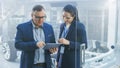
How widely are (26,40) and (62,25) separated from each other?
334mm

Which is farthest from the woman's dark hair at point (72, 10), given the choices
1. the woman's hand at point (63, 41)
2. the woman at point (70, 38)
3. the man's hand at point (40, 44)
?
the man's hand at point (40, 44)

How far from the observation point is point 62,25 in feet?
5.29

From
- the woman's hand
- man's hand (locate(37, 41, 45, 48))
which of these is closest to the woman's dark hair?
the woman's hand

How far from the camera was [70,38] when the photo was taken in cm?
160

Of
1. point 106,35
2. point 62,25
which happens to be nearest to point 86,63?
point 106,35

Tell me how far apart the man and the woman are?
5.7 inches

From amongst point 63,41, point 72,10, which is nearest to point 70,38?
point 63,41

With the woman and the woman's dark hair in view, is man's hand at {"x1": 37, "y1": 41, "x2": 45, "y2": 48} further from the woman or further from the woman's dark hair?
the woman's dark hair

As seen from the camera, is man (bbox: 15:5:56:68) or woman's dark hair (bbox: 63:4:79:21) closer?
man (bbox: 15:5:56:68)

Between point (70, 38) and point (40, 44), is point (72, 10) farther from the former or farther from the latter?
point (40, 44)

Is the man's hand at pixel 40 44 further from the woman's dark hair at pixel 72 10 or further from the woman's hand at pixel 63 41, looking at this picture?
the woman's dark hair at pixel 72 10

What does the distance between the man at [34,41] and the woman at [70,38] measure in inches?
5.7

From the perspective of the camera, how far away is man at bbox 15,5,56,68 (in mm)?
1412

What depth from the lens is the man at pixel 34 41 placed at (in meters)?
1.41
